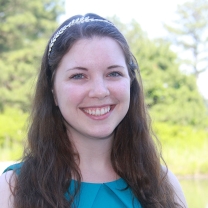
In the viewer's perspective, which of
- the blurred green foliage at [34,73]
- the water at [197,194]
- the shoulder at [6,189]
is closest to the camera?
the shoulder at [6,189]

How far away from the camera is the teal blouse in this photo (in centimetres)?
165

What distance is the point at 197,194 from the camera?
308 inches

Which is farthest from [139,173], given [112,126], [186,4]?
[186,4]

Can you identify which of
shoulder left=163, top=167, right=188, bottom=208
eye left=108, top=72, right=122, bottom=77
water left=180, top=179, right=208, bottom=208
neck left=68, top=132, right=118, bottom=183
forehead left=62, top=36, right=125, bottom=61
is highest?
forehead left=62, top=36, right=125, bottom=61

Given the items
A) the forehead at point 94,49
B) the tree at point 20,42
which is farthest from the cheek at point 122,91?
the tree at point 20,42

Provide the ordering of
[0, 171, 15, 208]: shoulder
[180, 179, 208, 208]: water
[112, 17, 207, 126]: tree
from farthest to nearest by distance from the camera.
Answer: [112, 17, 207, 126]: tree < [180, 179, 208, 208]: water < [0, 171, 15, 208]: shoulder

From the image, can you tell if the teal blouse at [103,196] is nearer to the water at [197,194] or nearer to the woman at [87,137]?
the woman at [87,137]

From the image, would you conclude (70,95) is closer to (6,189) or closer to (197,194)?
(6,189)

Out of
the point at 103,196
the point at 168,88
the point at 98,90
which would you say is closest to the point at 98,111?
the point at 98,90

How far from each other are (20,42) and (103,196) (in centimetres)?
1342

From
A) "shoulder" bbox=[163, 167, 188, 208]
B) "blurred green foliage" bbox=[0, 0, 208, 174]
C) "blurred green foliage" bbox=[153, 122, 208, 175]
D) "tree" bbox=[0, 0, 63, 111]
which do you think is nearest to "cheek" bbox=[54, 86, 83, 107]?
"shoulder" bbox=[163, 167, 188, 208]

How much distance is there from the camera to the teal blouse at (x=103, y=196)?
5.40 ft

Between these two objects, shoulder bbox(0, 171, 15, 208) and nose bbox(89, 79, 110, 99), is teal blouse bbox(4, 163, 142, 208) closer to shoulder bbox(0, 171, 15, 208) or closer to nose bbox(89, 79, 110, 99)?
shoulder bbox(0, 171, 15, 208)

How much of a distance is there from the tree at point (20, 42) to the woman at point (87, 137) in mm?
11738
